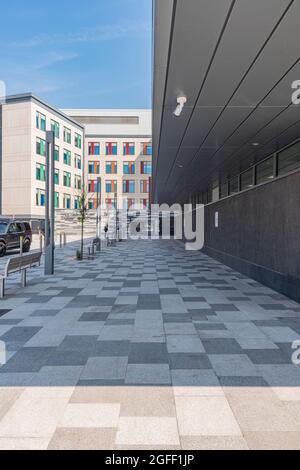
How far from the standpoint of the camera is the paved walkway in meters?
3.12

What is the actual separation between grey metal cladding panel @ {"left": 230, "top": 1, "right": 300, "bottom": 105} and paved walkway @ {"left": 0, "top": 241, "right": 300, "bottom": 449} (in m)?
3.82

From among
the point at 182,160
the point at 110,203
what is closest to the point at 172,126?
the point at 182,160

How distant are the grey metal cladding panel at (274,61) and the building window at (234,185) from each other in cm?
800

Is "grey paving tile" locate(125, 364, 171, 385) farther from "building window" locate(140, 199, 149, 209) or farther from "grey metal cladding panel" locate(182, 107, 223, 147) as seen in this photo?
"building window" locate(140, 199, 149, 209)

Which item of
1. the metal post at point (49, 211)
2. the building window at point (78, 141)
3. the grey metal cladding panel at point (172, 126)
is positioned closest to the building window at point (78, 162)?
the building window at point (78, 141)

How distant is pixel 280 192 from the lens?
31.6 ft

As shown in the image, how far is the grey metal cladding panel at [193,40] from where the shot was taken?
159 inches

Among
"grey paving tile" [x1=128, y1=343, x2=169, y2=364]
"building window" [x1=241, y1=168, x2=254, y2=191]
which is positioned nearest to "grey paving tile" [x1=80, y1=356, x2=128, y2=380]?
"grey paving tile" [x1=128, y1=343, x2=169, y2=364]

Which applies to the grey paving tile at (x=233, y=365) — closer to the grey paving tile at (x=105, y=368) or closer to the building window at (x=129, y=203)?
the grey paving tile at (x=105, y=368)

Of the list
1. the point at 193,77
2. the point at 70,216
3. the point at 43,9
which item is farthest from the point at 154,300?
the point at 70,216

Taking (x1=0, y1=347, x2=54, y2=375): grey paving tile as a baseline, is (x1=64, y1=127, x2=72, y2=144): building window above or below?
above

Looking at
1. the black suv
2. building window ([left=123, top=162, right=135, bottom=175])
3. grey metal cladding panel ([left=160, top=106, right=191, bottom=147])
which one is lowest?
the black suv
